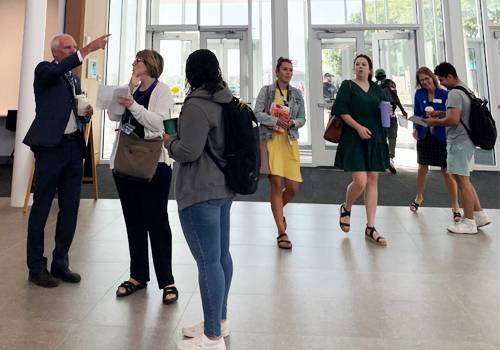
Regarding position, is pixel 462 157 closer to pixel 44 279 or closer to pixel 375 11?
pixel 44 279

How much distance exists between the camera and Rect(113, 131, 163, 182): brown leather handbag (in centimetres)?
202

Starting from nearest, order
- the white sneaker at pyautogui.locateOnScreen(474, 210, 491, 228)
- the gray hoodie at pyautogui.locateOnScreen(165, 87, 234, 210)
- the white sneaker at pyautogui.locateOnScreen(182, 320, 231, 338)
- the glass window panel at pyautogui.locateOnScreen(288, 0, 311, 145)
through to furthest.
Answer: the gray hoodie at pyautogui.locateOnScreen(165, 87, 234, 210) → the white sneaker at pyautogui.locateOnScreen(182, 320, 231, 338) → the white sneaker at pyautogui.locateOnScreen(474, 210, 491, 228) → the glass window panel at pyautogui.locateOnScreen(288, 0, 311, 145)

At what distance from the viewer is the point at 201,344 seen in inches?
63.3

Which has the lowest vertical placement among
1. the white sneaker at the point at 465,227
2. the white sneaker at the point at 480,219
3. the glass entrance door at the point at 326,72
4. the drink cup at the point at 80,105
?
the white sneaker at the point at 465,227

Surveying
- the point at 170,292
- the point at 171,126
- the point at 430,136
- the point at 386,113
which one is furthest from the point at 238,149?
the point at 430,136

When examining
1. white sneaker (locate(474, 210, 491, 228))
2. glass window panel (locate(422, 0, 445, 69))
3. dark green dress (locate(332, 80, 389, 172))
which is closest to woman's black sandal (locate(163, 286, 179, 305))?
dark green dress (locate(332, 80, 389, 172))

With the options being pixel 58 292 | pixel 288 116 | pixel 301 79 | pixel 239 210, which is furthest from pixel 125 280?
pixel 301 79

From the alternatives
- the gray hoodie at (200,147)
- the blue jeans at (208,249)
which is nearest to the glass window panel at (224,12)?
the gray hoodie at (200,147)

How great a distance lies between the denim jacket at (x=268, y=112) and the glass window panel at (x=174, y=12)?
5.92m

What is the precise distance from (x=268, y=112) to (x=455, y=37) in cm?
606

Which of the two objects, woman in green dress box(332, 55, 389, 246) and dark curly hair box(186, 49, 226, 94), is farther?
woman in green dress box(332, 55, 389, 246)

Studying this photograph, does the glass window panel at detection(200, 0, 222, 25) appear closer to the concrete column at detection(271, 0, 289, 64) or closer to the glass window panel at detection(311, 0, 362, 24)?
the concrete column at detection(271, 0, 289, 64)

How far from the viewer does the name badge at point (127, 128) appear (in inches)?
81.4

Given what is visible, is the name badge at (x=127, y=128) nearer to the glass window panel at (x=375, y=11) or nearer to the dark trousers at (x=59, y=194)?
the dark trousers at (x=59, y=194)
